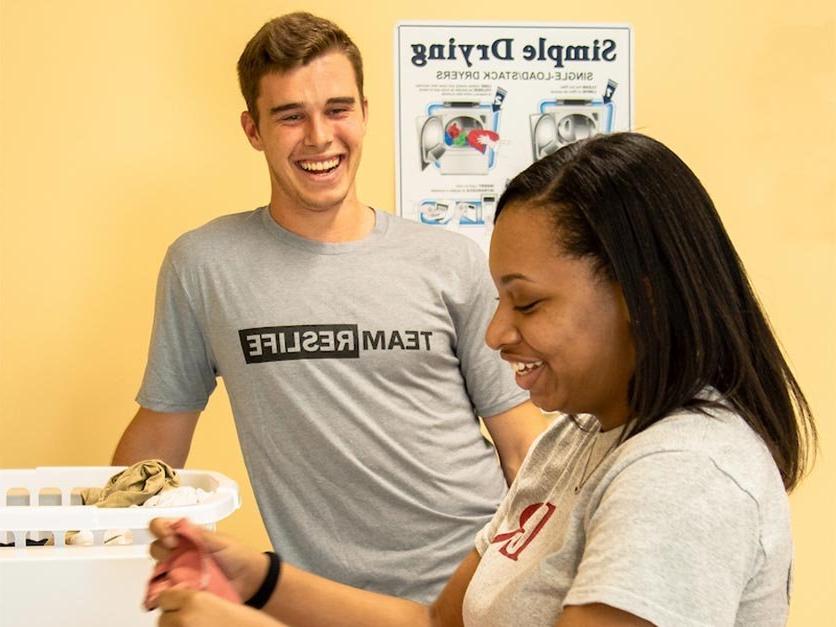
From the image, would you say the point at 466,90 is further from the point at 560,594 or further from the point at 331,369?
the point at 560,594

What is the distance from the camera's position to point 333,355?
1.78 m

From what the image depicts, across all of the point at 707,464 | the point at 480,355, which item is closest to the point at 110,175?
the point at 480,355

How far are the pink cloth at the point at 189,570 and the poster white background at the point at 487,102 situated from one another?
1248 millimetres

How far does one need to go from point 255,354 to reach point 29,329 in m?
0.64

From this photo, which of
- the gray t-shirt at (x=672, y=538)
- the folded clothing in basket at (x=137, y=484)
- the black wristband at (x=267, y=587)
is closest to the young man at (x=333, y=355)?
the folded clothing in basket at (x=137, y=484)

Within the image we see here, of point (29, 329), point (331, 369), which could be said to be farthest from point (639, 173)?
→ point (29, 329)

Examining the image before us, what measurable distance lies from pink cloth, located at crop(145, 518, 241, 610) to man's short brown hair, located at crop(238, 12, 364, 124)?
0.91 m

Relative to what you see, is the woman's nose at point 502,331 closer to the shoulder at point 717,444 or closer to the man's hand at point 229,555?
the shoulder at point 717,444

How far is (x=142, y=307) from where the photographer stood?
2.23 meters

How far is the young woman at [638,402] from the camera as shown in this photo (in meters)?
0.85

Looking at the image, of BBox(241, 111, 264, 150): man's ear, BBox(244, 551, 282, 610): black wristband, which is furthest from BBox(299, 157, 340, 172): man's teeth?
BBox(244, 551, 282, 610): black wristband

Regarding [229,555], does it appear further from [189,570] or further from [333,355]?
[333,355]

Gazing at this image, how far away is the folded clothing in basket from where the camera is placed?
59.0 inches

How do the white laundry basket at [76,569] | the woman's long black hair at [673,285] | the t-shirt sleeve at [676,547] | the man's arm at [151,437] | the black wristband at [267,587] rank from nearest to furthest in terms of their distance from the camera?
the t-shirt sleeve at [676,547]
the woman's long black hair at [673,285]
the black wristband at [267,587]
the white laundry basket at [76,569]
the man's arm at [151,437]
